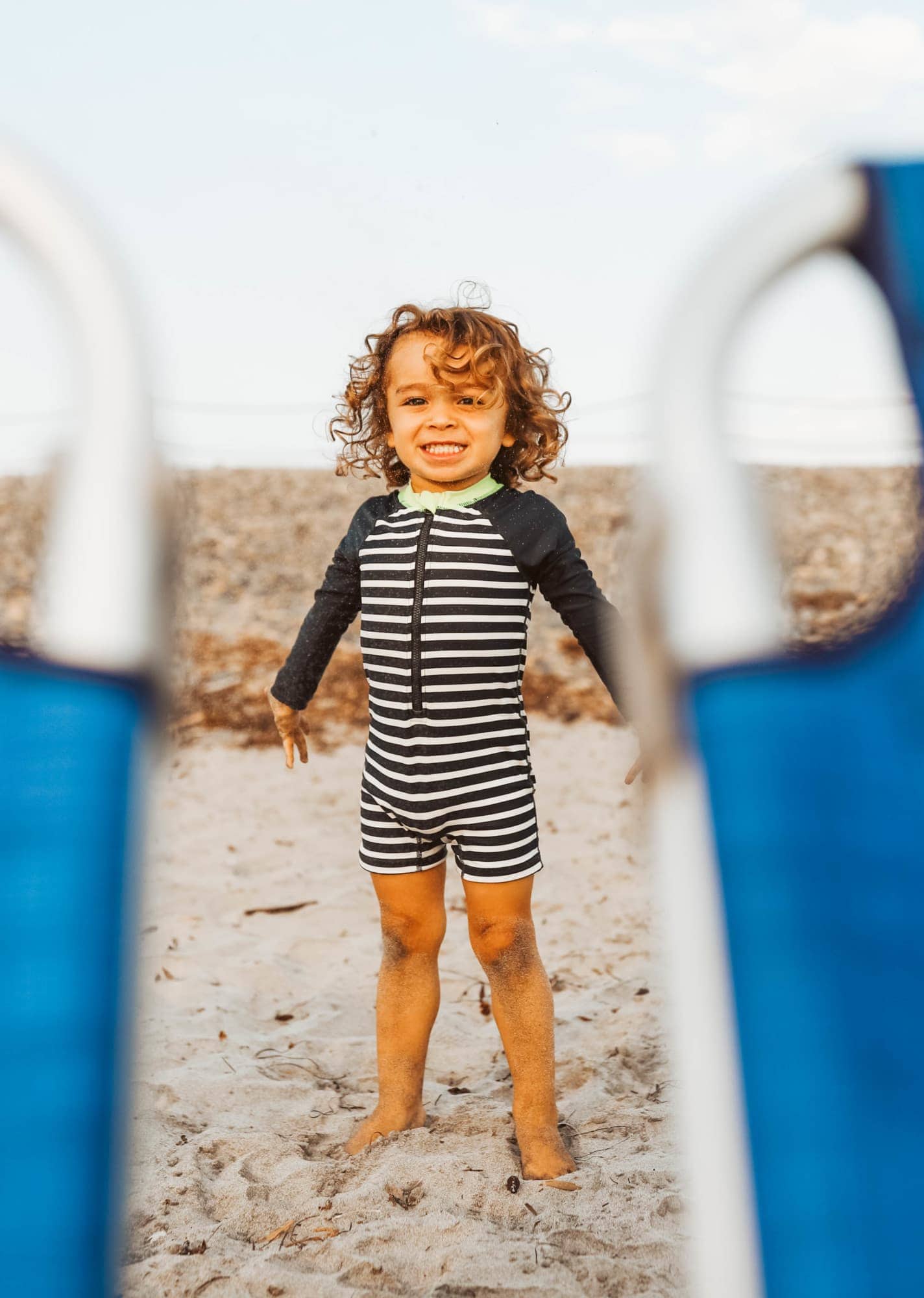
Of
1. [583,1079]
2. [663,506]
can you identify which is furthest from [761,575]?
[583,1079]

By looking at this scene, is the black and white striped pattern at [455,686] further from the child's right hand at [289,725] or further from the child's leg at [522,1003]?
the child's right hand at [289,725]

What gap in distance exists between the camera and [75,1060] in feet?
2.31

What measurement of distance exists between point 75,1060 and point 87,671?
0.82 feet

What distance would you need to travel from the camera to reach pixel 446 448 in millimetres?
1795

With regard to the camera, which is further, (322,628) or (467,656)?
(322,628)

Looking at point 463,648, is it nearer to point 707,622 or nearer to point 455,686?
point 455,686

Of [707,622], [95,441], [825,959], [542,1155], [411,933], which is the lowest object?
[542,1155]

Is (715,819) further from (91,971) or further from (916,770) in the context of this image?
(91,971)

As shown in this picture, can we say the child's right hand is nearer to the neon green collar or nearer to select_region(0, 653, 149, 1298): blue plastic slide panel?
the neon green collar

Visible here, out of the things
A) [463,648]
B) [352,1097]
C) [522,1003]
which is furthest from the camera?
[352,1097]

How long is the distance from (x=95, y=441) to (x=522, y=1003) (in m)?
1.36

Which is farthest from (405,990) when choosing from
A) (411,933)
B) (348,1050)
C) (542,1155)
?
(348,1050)

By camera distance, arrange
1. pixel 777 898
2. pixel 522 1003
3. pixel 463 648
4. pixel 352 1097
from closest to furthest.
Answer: pixel 777 898 → pixel 463 648 → pixel 522 1003 → pixel 352 1097

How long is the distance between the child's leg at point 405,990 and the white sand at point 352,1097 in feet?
0.19
